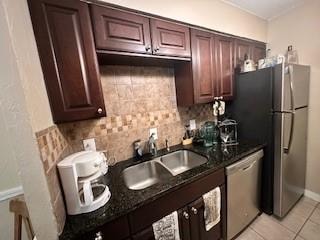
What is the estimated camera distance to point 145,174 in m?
1.46

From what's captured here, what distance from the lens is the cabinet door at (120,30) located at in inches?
39.1

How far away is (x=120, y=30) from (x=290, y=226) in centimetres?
242

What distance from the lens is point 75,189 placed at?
2.55ft

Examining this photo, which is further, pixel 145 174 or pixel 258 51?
pixel 258 51

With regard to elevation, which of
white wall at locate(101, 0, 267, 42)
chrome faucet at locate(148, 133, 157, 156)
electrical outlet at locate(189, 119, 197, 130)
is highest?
white wall at locate(101, 0, 267, 42)

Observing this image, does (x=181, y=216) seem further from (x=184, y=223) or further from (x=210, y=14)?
(x=210, y=14)

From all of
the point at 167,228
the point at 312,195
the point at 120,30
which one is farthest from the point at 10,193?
the point at 312,195

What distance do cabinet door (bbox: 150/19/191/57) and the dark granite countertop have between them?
947 mm

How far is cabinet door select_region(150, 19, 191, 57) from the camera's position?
1.21 meters

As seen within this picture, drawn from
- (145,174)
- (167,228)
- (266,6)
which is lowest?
(167,228)

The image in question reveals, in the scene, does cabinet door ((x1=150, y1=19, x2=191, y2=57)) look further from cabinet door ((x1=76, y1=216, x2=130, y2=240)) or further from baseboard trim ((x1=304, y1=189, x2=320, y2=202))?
baseboard trim ((x1=304, y1=189, x2=320, y2=202))

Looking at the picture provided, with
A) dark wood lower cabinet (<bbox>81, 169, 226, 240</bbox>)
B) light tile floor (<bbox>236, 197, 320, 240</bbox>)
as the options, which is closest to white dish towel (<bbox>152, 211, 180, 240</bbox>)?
dark wood lower cabinet (<bbox>81, 169, 226, 240</bbox>)

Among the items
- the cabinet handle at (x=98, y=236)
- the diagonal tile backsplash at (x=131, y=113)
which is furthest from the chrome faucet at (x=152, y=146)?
the cabinet handle at (x=98, y=236)

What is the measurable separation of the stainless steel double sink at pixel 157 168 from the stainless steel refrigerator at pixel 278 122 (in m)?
0.70
